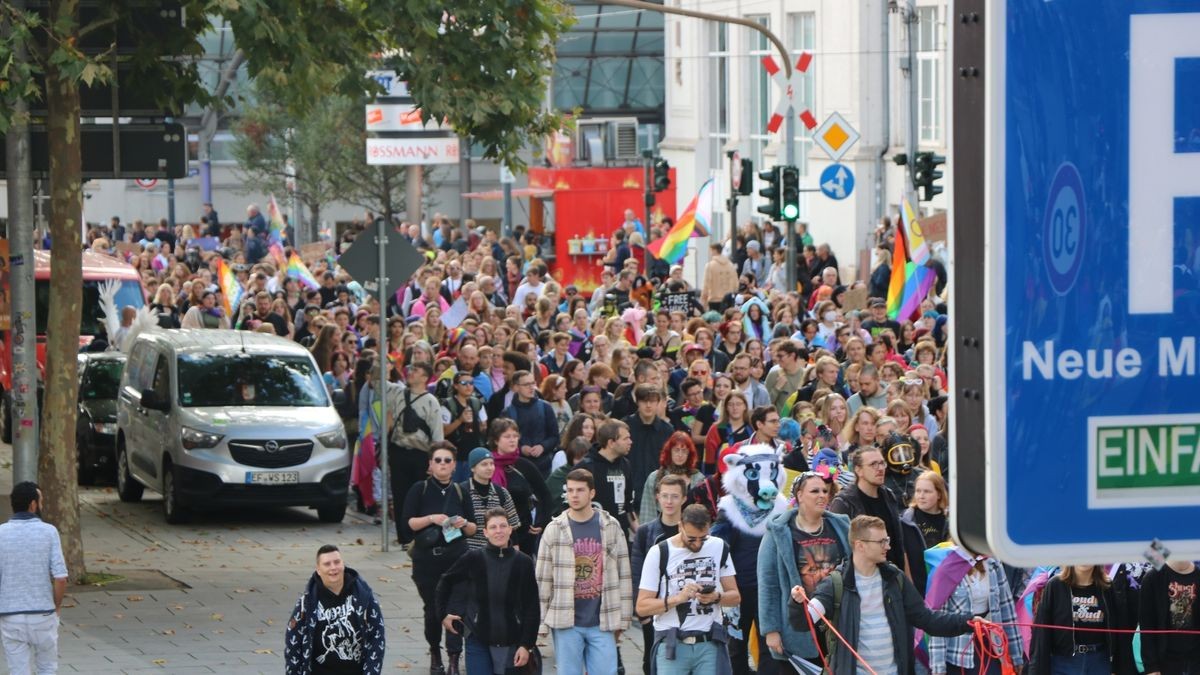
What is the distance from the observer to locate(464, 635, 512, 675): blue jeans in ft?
36.9

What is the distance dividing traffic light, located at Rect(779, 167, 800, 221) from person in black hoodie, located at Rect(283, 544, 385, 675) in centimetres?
1739

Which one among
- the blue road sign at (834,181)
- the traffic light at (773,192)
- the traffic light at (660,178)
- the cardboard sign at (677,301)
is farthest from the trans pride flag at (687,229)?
the traffic light at (660,178)

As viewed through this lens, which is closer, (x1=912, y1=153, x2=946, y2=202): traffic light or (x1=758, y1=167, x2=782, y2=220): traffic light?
(x1=758, y1=167, x2=782, y2=220): traffic light

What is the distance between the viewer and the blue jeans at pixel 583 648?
11.2 meters

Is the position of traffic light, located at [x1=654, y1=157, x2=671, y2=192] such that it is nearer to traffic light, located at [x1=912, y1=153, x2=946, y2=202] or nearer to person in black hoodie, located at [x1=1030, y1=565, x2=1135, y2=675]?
traffic light, located at [x1=912, y1=153, x2=946, y2=202]

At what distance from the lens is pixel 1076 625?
32.8 feet

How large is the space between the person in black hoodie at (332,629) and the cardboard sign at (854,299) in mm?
16862

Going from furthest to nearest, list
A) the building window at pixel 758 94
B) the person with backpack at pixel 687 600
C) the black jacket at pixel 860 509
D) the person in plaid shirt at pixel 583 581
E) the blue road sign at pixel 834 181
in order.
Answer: the building window at pixel 758 94
the blue road sign at pixel 834 181
the person in plaid shirt at pixel 583 581
the black jacket at pixel 860 509
the person with backpack at pixel 687 600

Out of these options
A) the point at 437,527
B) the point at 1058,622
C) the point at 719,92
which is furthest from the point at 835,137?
the point at 719,92

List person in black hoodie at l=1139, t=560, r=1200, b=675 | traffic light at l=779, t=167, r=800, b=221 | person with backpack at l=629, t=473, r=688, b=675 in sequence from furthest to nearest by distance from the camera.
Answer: traffic light at l=779, t=167, r=800, b=221, person with backpack at l=629, t=473, r=688, b=675, person in black hoodie at l=1139, t=560, r=1200, b=675

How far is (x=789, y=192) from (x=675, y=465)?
14.3 meters

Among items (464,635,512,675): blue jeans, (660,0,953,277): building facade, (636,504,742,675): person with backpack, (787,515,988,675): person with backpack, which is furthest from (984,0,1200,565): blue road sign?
(660,0,953,277): building facade

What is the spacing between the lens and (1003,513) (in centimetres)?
215

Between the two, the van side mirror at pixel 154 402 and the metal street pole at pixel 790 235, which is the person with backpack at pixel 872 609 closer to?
the van side mirror at pixel 154 402
